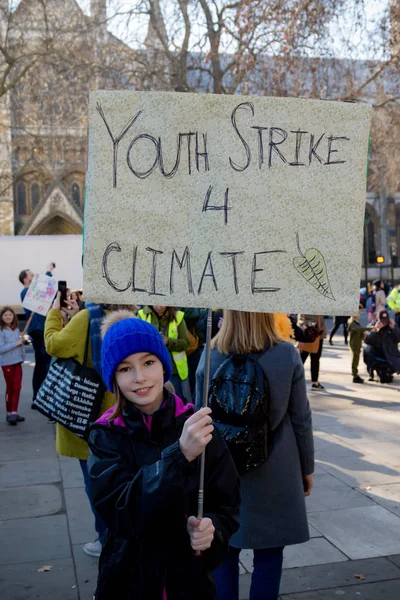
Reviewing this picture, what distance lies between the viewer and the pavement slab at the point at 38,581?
12.8 ft

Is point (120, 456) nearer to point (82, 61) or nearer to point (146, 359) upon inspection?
point (146, 359)

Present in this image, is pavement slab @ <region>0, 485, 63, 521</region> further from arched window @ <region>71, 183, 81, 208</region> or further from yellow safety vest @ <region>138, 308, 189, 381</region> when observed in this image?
arched window @ <region>71, 183, 81, 208</region>

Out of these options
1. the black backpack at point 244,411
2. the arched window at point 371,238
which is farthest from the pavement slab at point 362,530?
the arched window at point 371,238

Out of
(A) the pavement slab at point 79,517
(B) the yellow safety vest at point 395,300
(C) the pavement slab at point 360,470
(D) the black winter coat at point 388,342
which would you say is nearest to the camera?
(A) the pavement slab at point 79,517

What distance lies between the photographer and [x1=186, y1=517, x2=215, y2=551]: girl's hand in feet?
7.17

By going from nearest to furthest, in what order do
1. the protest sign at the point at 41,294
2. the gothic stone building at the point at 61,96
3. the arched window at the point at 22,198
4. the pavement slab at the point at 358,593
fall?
the pavement slab at the point at 358,593, the protest sign at the point at 41,294, the gothic stone building at the point at 61,96, the arched window at the point at 22,198

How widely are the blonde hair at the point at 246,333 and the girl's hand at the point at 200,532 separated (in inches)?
40.9

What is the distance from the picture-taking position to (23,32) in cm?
2041

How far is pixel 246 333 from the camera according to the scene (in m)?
3.14

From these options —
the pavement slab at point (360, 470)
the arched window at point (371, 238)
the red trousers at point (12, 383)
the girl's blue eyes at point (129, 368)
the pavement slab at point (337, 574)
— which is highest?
the arched window at point (371, 238)

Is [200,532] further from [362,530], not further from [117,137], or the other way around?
[362,530]

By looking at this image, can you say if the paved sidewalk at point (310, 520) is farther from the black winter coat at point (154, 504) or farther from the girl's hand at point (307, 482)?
the black winter coat at point (154, 504)

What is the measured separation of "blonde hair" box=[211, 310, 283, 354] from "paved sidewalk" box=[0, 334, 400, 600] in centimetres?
148

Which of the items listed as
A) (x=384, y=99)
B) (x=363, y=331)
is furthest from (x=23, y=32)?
(x=363, y=331)
